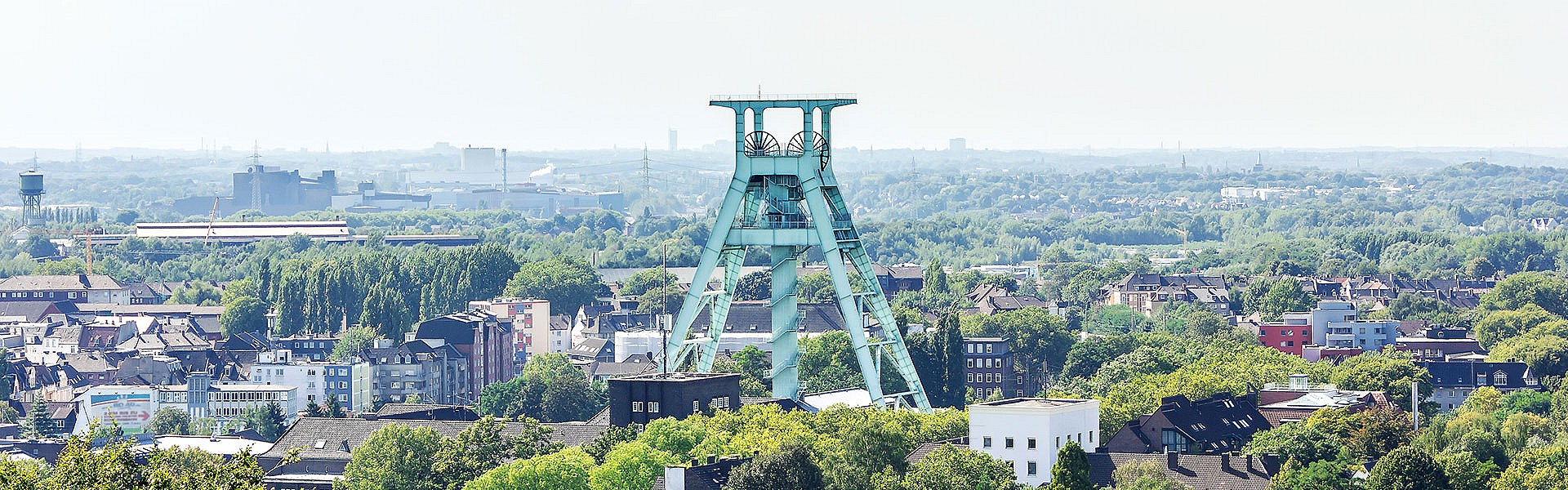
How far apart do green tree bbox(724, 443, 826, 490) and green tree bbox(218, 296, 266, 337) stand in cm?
8963

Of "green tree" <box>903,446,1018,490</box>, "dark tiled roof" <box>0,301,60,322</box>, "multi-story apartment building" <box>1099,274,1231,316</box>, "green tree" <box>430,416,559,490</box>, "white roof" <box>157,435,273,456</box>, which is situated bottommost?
"dark tiled roof" <box>0,301,60,322</box>

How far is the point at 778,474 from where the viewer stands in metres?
57.3

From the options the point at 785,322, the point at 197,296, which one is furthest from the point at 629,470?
the point at 197,296

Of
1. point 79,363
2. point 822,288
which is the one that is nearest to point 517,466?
point 79,363

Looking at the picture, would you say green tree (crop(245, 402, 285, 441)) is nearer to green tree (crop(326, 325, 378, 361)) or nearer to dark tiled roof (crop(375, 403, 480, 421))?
dark tiled roof (crop(375, 403, 480, 421))

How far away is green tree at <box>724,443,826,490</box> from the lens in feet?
187

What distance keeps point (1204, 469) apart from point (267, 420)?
42288 millimetres

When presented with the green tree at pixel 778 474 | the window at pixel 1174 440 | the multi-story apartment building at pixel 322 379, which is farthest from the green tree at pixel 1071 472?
the multi-story apartment building at pixel 322 379

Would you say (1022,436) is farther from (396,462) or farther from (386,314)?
(386,314)

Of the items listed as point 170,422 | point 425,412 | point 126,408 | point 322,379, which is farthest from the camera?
point 322,379

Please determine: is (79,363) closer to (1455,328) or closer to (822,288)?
(822,288)

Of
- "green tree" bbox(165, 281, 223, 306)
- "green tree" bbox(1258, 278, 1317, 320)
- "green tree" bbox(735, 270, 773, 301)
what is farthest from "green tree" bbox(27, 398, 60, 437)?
"green tree" bbox(165, 281, 223, 306)

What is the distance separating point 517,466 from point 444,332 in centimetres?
5969

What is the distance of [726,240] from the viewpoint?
2884 inches
